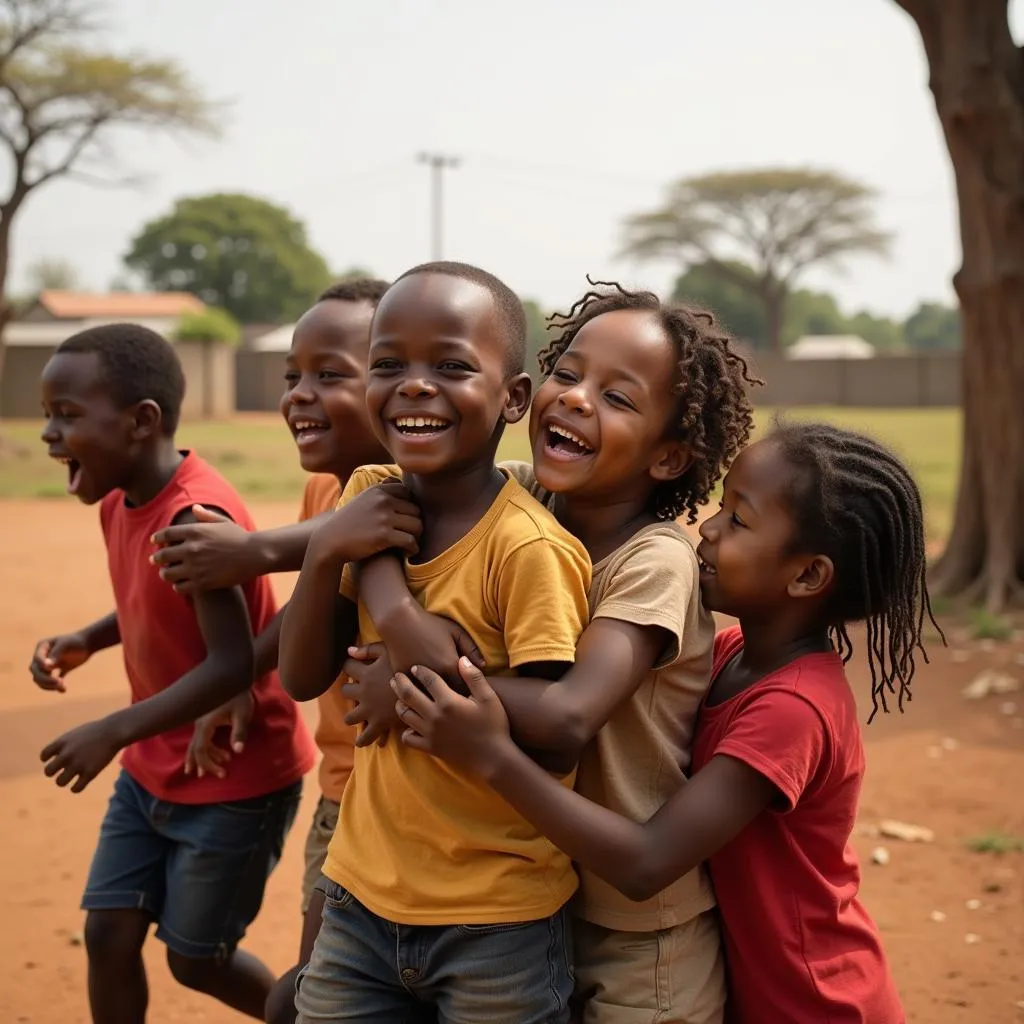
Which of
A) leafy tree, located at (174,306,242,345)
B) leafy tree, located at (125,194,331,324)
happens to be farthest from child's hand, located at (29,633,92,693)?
leafy tree, located at (125,194,331,324)

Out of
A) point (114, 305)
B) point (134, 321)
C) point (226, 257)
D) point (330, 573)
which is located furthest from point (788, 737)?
point (226, 257)

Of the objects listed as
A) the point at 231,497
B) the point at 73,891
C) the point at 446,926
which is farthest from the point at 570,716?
the point at 73,891

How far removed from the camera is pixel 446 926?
1742mm

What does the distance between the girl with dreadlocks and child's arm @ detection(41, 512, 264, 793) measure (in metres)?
0.94

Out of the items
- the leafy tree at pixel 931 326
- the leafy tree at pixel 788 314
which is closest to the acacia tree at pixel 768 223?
the leafy tree at pixel 788 314

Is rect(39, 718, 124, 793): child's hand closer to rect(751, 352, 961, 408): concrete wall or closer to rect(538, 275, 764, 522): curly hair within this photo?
rect(538, 275, 764, 522): curly hair

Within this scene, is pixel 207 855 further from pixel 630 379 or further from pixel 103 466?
pixel 630 379

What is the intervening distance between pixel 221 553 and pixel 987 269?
7.24 meters

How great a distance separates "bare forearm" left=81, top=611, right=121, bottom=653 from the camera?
9.92 ft

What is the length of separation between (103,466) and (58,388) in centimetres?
20

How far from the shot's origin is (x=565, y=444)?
1.88 meters

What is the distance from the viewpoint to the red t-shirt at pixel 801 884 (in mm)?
1848

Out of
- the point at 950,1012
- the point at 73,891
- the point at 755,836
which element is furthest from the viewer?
the point at 73,891

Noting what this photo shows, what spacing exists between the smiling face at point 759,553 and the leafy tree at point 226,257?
6343cm
